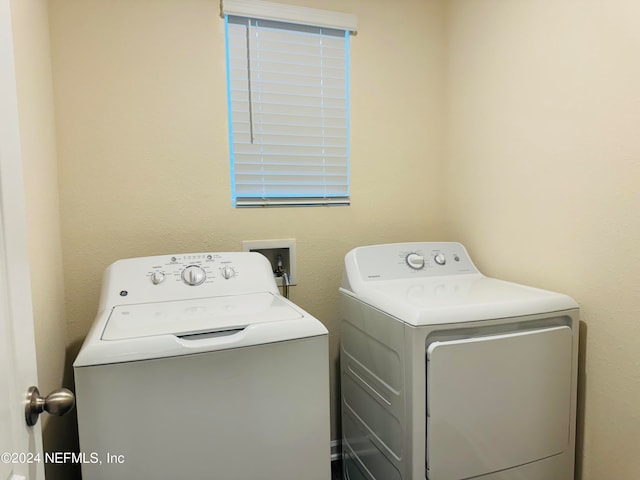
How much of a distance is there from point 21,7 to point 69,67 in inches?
12.9

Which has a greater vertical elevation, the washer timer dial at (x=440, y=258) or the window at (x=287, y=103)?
the window at (x=287, y=103)

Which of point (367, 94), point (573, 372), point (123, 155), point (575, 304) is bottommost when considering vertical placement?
point (573, 372)

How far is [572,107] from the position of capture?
3.95 ft

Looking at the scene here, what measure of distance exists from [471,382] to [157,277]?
3.35 ft

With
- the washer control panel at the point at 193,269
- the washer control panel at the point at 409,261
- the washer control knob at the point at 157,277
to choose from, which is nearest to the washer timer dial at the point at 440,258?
the washer control panel at the point at 409,261

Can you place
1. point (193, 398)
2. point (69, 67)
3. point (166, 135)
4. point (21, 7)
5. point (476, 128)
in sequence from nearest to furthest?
point (193, 398)
point (21, 7)
point (69, 67)
point (166, 135)
point (476, 128)

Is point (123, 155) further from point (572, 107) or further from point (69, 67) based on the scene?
point (572, 107)

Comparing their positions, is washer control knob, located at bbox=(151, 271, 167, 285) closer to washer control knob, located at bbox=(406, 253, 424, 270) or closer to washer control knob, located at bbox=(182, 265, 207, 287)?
washer control knob, located at bbox=(182, 265, 207, 287)

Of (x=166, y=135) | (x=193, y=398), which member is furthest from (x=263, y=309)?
(x=166, y=135)

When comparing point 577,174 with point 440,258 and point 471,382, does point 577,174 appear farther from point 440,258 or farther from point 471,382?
point 471,382

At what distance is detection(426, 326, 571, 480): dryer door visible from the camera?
3.39ft

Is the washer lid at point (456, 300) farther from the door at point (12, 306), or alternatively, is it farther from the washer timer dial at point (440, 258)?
the door at point (12, 306)

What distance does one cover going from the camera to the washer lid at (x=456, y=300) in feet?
3.44

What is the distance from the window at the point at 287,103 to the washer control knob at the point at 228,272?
0.34 meters
